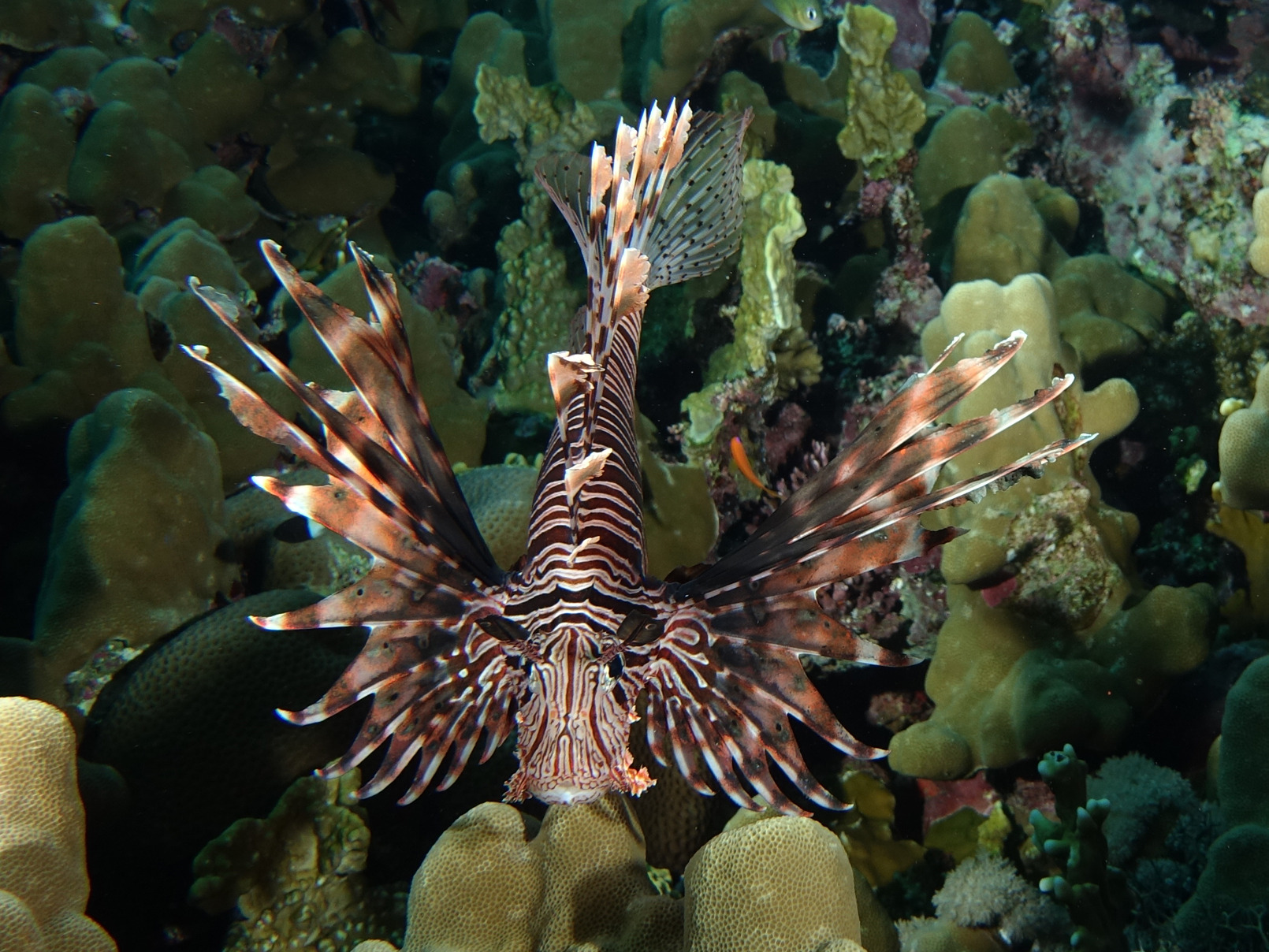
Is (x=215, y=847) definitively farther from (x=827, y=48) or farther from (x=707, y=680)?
(x=827, y=48)

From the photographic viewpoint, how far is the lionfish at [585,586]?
210 cm

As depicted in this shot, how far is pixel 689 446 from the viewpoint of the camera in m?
4.64

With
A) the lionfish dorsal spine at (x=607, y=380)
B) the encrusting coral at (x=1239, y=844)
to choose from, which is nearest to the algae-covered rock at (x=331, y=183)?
the lionfish dorsal spine at (x=607, y=380)

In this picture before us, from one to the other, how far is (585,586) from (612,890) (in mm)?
950

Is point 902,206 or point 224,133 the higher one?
point 224,133

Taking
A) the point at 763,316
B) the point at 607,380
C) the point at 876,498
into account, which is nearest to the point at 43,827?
the point at 607,380

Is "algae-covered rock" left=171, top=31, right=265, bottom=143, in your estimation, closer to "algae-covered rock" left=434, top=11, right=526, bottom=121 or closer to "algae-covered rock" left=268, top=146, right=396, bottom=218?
"algae-covered rock" left=268, top=146, right=396, bottom=218

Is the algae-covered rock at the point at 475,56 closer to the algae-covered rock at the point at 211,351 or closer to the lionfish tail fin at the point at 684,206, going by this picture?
the algae-covered rock at the point at 211,351

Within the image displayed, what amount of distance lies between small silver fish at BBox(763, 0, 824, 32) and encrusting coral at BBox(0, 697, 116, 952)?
656 centimetres

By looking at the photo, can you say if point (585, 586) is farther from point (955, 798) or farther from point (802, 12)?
point (802, 12)

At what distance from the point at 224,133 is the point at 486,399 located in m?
4.26

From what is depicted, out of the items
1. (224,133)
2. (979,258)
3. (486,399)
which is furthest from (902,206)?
(224,133)

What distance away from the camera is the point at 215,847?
277 centimetres

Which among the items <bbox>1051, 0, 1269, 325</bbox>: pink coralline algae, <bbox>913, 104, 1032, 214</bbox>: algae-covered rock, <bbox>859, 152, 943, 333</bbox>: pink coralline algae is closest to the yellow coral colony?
<bbox>1051, 0, 1269, 325</bbox>: pink coralline algae
